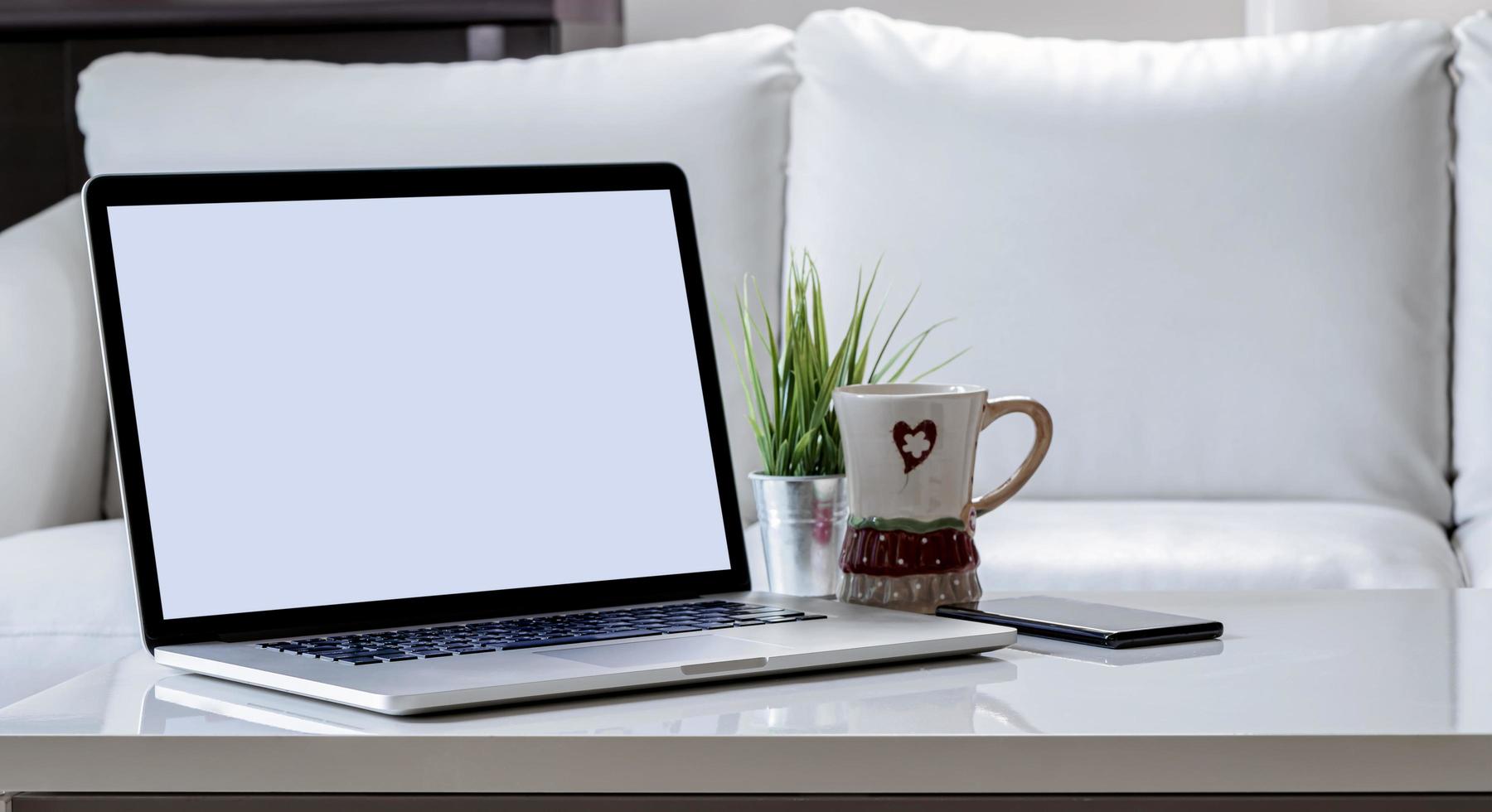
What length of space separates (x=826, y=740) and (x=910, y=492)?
25 cm

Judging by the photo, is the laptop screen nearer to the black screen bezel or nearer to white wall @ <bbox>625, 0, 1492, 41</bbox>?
the black screen bezel

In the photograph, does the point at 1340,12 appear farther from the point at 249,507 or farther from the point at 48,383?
the point at 249,507

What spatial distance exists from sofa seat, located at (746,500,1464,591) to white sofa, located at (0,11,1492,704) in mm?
79

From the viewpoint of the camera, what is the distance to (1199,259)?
5.44ft

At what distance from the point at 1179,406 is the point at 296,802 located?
1283mm

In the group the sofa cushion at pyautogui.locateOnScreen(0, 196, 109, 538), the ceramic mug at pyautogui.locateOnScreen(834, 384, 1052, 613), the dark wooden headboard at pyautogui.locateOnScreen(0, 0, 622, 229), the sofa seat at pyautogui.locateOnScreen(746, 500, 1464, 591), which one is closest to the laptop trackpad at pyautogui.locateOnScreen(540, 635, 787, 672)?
the ceramic mug at pyautogui.locateOnScreen(834, 384, 1052, 613)

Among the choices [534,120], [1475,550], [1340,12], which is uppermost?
[1340,12]

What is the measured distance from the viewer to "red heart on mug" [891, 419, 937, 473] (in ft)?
2.38

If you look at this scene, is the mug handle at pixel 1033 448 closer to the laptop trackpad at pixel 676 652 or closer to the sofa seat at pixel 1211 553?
the laptop trackpad at pixel 676 652

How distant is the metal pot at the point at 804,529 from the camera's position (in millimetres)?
813

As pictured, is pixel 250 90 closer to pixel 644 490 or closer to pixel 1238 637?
pixel 644 490

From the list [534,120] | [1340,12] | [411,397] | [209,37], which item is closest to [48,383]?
[534,120]

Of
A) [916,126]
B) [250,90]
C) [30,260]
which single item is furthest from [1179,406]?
[30,260]

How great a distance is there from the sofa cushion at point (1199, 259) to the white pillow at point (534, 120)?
0.45ft
